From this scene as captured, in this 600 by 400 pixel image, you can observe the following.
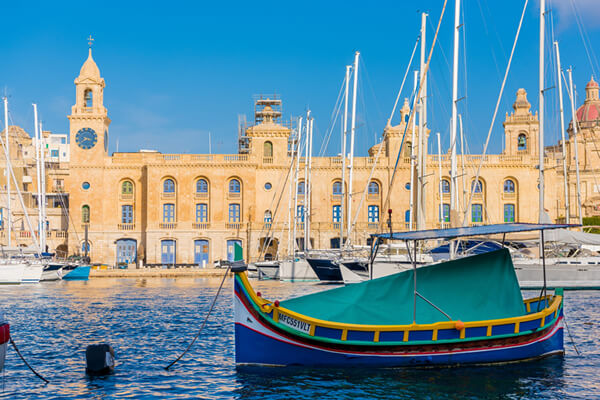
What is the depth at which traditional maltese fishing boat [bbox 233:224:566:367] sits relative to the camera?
53.3 feet

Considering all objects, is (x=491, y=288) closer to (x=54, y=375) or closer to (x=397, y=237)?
(x=397, y=237)

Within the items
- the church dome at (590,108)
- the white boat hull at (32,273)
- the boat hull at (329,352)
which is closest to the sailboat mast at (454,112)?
the boat hull at (329,352)

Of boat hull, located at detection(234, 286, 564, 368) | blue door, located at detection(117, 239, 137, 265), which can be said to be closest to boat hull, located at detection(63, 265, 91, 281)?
blue door, located at detection(117, 239, 137, 265)

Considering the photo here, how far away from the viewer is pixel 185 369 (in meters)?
17.6

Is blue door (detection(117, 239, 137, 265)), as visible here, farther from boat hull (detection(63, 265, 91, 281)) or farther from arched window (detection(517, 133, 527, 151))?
arched window (detection(517, 133, 527, 151))

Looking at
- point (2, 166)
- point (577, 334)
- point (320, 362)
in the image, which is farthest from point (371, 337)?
point (2, 166)

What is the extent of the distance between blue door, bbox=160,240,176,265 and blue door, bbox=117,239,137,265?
265 centimetres

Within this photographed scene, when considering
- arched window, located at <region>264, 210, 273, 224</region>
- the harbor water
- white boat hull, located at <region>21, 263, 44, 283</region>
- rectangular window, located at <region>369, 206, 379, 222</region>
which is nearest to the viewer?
the harbor water

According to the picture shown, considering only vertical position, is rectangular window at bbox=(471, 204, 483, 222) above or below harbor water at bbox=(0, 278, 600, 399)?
above

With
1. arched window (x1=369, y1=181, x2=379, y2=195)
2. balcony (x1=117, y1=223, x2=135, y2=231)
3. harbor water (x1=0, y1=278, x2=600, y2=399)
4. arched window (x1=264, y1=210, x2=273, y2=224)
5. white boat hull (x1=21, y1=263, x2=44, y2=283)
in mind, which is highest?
arched window (x1=369, y1=181, x2=379, y2=195)

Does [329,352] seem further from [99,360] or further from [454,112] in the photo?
[454,112]

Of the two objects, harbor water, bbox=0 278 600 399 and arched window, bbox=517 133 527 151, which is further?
arched window, bbox=517 133 527 151

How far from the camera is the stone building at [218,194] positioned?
61562 mm

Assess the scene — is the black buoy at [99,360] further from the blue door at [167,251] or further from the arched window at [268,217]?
the arched window at [268,217]
